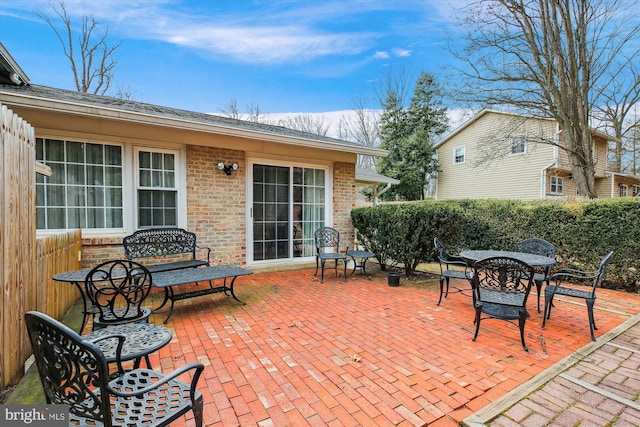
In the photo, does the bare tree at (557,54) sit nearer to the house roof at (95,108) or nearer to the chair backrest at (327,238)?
the house roof at (95,108)

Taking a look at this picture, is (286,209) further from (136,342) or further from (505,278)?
(136,342)

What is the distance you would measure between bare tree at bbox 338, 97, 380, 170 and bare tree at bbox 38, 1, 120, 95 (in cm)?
1544

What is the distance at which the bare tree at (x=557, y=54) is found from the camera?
8578 millimetres

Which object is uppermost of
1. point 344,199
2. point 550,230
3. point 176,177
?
point 176,177

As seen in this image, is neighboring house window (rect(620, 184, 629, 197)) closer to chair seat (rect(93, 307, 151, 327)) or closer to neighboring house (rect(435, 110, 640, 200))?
neighboring house (rect(435, 110, 640, 200))

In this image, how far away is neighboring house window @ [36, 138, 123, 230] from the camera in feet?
15.2

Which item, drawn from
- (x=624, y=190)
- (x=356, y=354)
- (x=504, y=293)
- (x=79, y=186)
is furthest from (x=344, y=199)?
(x=624, y=190)

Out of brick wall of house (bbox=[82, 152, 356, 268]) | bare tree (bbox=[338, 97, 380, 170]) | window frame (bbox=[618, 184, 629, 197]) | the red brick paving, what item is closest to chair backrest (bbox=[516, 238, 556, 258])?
the red brick paving

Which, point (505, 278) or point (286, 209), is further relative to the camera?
point (286, 209)

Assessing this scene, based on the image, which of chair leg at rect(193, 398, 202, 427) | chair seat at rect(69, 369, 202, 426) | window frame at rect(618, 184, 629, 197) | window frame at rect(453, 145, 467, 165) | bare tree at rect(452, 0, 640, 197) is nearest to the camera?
chair seat at rect(69, 369, 202, 426)

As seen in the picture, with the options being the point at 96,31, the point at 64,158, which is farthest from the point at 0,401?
the point at 96,31

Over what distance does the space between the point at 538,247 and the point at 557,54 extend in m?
7.13

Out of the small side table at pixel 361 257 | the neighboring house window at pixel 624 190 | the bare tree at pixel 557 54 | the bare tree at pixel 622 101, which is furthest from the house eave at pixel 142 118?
the neighboring house window at pixel 624 190

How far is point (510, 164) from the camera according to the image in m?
A: 15.4
